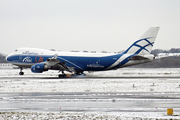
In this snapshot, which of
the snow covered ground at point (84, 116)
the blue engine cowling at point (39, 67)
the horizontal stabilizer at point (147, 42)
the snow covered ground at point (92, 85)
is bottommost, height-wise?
the snow covered ground at point (92, 85)

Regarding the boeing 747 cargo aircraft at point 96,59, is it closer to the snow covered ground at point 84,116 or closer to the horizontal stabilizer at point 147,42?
the horizontal stabilizer at point 147,42

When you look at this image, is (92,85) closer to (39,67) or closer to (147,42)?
(39,67)

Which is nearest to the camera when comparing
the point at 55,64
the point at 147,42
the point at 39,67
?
the point at 39,67

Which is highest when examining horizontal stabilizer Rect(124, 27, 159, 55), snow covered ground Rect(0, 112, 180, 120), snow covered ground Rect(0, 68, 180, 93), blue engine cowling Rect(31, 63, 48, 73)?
horizontal stabilizer Rect(124, 27, 159, 55)

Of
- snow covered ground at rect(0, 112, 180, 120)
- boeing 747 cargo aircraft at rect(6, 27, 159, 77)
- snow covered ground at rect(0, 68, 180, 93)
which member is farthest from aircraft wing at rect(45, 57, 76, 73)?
snow covered ground at rect(0, 112, 180, 120)

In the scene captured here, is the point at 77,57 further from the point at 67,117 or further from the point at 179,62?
the point at 179,62

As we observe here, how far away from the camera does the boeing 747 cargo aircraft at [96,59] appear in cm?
4112

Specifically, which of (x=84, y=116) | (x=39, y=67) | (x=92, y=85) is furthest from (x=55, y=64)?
(x=84, y=116)

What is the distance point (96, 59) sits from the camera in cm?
4200

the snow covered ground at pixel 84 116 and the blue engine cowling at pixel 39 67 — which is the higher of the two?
the blue engine cowling at pixel 39 67

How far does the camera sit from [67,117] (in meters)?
12.3

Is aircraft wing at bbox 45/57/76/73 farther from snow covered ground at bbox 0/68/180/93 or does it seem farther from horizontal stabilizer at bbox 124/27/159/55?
horizontal stabilizer at bbox 124/27/159/55

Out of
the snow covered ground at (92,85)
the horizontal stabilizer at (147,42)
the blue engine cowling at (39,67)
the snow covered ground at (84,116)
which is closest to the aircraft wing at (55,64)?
the blue engine cowling at (39,67)

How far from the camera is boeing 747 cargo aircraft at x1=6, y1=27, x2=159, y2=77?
41125 mm
